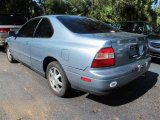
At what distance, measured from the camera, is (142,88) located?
5.11 m

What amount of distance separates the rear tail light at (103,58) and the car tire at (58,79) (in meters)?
0.77

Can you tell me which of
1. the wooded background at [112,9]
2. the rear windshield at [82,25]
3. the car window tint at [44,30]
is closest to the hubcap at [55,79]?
the car window tint at [44,30]

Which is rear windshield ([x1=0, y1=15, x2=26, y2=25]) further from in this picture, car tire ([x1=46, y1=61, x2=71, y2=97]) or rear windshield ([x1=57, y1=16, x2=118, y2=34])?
car tire ([x1=46, y1=61, x2=71, y2=97])

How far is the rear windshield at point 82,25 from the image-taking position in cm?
455

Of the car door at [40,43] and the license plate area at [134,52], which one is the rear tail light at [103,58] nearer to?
the license plate area at [134,52]

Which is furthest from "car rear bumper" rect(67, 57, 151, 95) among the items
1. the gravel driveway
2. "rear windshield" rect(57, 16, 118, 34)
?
"rear windshield" rect(57, 16, 118, 34)

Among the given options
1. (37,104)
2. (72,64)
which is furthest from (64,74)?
(37,104)

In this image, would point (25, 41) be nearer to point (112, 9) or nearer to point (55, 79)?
point (55, 79)

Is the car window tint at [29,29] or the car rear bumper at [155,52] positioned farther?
the car rear bumper at [155,52]

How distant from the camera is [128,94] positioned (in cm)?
477

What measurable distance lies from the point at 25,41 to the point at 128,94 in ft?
8.43

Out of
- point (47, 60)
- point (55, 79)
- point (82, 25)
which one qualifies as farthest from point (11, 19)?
point (55, 79)

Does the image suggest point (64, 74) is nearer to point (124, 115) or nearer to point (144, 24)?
point (124, 115)

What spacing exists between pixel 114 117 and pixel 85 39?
4.29 ft
